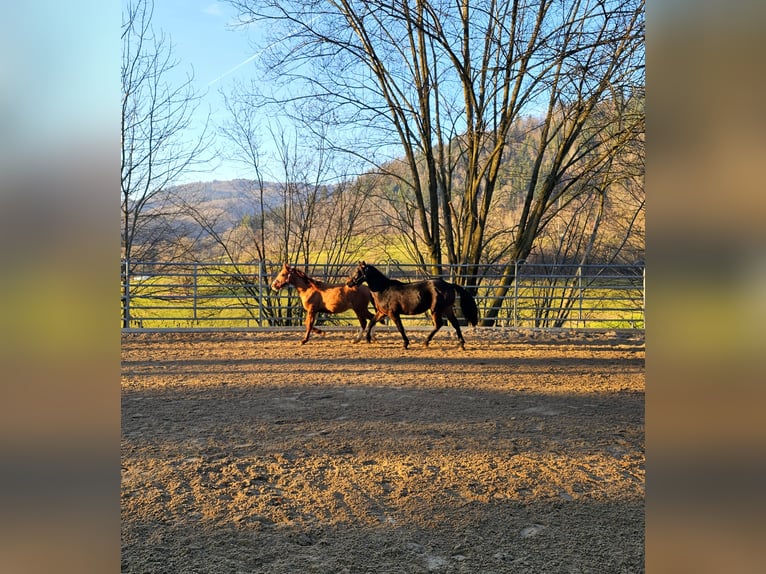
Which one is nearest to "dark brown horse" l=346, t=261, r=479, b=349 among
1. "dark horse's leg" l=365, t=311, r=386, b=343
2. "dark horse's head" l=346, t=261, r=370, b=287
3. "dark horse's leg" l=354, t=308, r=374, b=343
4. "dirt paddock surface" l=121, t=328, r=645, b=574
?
"dark horse's head" l=346, t=261, r=370, b=287

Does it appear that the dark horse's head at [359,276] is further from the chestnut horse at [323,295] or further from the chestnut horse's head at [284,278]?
the chestnut horse's head at [284,278]

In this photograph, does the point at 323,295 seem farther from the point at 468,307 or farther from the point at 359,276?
the point at 468,307

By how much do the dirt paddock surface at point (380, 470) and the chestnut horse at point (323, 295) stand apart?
1.90m

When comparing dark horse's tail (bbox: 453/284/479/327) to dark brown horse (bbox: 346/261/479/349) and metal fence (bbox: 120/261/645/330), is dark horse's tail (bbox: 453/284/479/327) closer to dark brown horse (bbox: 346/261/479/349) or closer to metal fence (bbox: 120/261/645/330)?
dark brown horse (bbox: 346/261/479/349)

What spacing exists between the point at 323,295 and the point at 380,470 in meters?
5.46

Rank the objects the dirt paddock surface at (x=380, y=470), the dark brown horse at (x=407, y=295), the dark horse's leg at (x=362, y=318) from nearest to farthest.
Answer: the dirt paddock surface at (x=380, y=470) → the dark brown horse at (x=407, y=295) → the dark horse's leg at (x=362, y=318)

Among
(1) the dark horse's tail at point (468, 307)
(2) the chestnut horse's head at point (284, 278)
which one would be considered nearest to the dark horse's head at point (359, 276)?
(2) the chestnut horse's head at point (284, 278)

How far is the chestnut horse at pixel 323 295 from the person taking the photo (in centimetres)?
852

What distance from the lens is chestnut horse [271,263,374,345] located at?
27.9 feet

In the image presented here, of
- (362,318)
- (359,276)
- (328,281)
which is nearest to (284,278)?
(359,276)

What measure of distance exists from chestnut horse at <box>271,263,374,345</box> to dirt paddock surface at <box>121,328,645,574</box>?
190cm
